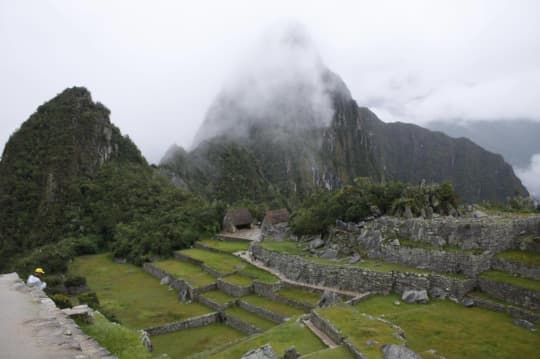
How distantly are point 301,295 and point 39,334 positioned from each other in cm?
1581

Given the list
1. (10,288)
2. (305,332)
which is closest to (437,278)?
(305,332)

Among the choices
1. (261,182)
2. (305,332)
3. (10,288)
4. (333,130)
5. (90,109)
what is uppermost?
(333,130)

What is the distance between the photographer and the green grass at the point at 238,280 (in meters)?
26.1

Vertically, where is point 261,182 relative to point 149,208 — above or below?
above

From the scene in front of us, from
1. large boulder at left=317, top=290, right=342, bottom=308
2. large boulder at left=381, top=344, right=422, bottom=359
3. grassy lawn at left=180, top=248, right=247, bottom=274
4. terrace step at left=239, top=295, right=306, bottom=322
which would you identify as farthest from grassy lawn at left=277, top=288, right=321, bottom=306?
large boulder at left=381, top=344, right=422, bottom=359

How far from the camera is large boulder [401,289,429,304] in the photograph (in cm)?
1572

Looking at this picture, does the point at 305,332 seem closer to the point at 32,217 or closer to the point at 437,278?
the point at 437,278

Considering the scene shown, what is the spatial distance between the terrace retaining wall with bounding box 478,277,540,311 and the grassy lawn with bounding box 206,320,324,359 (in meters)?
7.71

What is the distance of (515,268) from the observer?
15.5 metres

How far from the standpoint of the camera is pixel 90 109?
78.7 meters

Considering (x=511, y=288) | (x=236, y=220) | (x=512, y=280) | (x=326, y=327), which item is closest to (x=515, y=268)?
(x=512, y=280)

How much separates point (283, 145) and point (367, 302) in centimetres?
12845

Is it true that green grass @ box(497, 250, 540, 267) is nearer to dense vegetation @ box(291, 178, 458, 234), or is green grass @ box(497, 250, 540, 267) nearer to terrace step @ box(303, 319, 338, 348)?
dense vegetation @ box(291, 178, 458, 234)

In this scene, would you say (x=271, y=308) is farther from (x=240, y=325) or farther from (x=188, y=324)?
(x=188, y=324)
